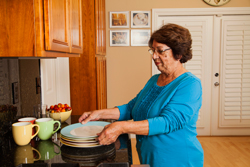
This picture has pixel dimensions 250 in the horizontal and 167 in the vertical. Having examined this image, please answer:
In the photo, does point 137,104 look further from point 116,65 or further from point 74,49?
point 116,65

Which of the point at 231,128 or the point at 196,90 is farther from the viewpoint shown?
the point at 231,128

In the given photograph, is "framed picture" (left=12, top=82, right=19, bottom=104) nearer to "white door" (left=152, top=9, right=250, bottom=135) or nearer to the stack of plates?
the stack of plates

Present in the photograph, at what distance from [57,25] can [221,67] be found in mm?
3599

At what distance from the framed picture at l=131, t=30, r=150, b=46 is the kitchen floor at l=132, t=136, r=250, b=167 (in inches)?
65.7

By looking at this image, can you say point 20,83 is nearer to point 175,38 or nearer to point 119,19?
point 175,38

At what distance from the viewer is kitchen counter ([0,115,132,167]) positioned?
3.20ft

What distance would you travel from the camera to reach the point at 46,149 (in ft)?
3.68

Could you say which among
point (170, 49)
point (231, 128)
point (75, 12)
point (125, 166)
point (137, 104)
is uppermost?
point (75, 12)

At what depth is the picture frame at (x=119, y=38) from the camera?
13.2 feet

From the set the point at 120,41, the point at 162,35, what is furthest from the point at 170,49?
the point at 120,41

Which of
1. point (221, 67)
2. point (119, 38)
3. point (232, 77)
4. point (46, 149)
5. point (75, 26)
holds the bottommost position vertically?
point (46, 149)

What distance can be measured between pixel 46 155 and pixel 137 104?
68 centimetres

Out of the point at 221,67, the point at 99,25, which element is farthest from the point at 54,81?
the point at 221,67

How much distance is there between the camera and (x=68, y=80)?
284 cm
